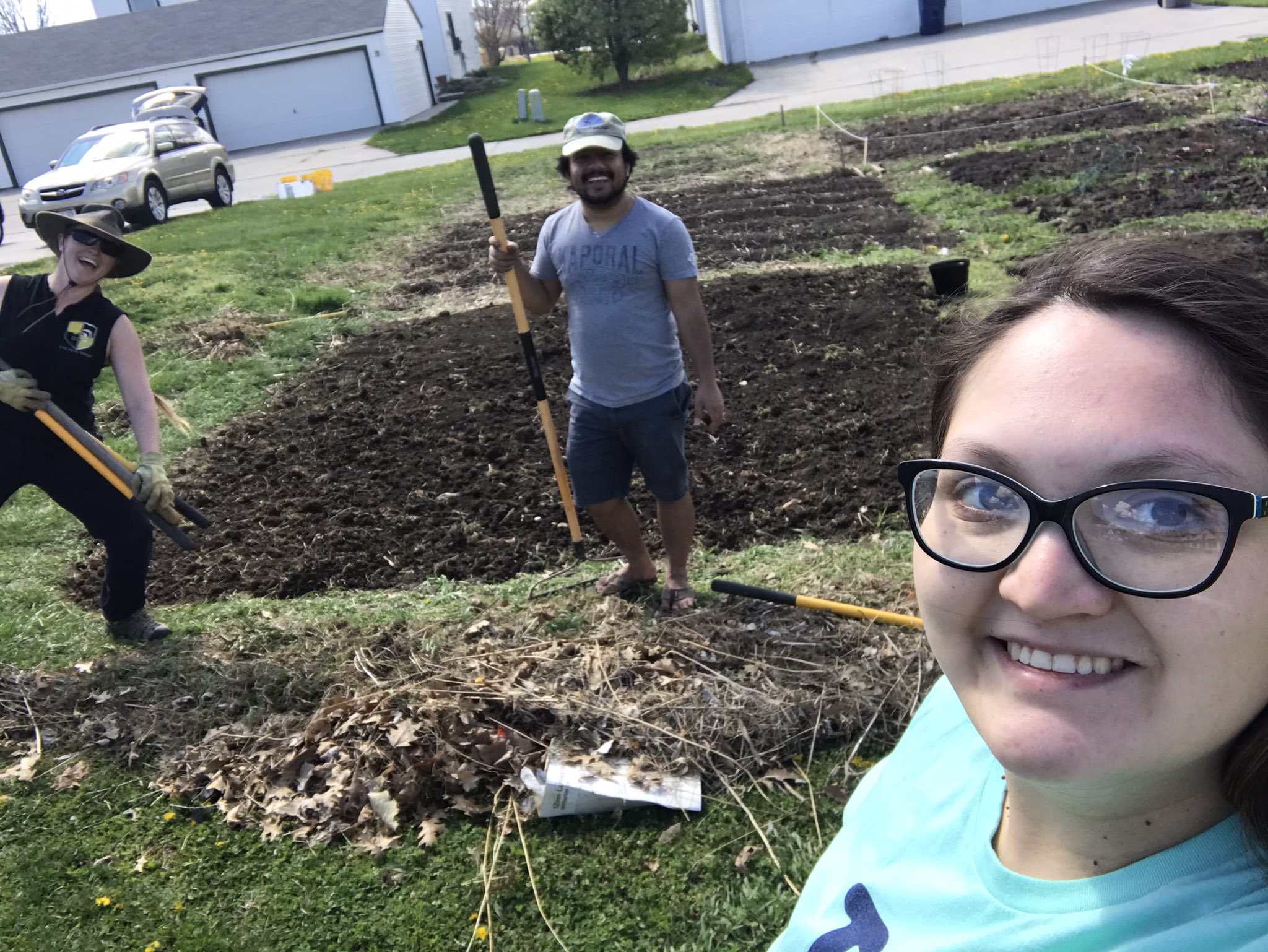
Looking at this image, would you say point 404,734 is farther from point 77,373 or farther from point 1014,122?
point 1014,122

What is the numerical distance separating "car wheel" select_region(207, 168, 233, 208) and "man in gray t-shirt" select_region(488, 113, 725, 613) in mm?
19219

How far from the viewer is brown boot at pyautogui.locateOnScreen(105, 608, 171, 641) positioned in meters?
4.85

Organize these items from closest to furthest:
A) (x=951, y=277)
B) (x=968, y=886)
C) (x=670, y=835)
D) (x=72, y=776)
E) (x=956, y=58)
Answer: (x=968, y=886), (x=670, y=835), (x=72, y=776), (x=951, y=277), (x=956, y=58)

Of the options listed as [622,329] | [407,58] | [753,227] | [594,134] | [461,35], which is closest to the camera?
[594,134]

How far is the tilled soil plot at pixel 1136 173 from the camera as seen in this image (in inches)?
403

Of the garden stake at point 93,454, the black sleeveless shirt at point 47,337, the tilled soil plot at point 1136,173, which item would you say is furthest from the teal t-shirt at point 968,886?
the tilled soil plot at point 1136,173

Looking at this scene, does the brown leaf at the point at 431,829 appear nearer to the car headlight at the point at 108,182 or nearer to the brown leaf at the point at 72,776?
the brown leaf at the point at 72,776

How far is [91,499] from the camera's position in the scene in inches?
183

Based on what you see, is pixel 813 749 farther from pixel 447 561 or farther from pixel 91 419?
pixel 91 419

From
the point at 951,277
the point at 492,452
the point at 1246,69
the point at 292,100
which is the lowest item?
the point at 492,452

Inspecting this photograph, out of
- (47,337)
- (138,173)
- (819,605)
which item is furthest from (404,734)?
(138,173)

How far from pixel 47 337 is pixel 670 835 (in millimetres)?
3529

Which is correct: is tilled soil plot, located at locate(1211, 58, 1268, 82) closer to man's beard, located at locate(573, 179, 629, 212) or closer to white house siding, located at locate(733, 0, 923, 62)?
man's beard, located at locate(573, 179, 629, 212)

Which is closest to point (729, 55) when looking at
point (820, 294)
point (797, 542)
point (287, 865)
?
point (820, 294)
